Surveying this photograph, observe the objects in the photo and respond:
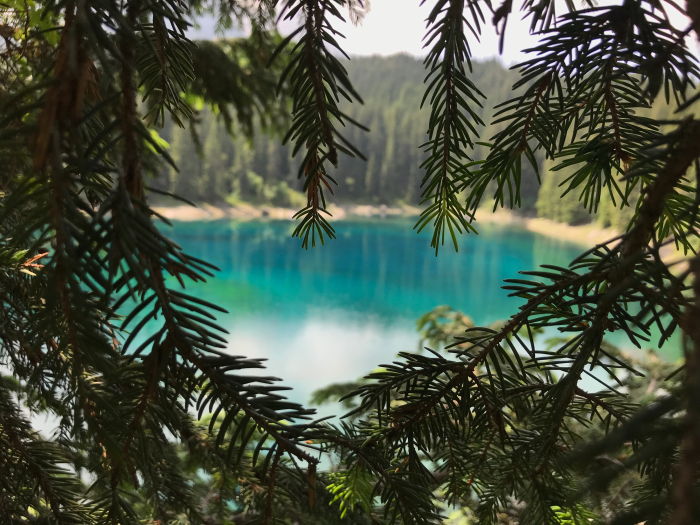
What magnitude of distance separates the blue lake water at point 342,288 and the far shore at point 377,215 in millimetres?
535

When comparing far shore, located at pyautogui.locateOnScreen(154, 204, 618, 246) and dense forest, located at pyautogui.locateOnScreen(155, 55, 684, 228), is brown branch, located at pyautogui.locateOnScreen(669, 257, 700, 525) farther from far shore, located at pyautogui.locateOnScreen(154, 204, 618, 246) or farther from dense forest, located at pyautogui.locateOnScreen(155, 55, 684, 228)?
dense forest, located at pyautogui.locateOnScreen(155, 55, 684, 228)

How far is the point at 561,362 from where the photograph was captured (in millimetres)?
286

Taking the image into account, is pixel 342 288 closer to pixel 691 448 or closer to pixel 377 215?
pixel 691 448

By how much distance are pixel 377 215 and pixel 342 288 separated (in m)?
11.8

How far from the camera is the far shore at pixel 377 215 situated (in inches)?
540

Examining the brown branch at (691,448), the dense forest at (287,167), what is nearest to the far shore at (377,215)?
the dense forest at (287,167)

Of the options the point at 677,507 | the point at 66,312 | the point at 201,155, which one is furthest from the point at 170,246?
the point at 201,155

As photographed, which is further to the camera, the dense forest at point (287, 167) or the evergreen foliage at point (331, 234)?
the dense forest at point (287, 167)

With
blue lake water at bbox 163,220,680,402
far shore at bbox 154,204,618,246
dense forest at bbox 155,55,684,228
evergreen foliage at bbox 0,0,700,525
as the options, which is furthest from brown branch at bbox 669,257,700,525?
dense forest at bbox 155,55,684,228

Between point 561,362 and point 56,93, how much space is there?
0.29m

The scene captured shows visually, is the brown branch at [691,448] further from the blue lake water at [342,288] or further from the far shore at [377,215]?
the far shore at [377,215]

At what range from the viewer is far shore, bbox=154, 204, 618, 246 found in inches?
540

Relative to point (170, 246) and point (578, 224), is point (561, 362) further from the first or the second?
point (578, 224)

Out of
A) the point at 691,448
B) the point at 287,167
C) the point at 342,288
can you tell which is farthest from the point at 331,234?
the point at 287,167
